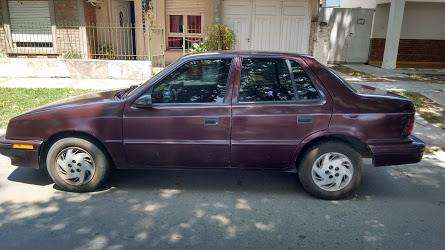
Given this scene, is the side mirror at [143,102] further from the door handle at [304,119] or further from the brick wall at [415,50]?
the brick wall at [415,50]

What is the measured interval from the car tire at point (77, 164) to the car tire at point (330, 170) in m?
2.23

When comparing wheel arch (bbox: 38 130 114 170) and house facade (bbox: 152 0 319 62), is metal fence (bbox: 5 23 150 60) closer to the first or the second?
house facade (bbox: 152 0 319 62)

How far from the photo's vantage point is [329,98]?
163 inches

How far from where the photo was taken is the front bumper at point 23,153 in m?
4.26

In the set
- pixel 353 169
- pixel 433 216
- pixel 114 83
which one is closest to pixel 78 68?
pixel 114 83

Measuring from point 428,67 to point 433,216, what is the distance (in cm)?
1461

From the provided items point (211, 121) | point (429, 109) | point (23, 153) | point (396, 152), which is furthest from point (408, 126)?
point (429, 109)

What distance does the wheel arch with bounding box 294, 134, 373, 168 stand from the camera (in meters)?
4.16

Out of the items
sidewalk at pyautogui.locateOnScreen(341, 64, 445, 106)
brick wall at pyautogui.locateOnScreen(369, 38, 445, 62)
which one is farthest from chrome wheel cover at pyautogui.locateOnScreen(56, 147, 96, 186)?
brick wall at pyautogui.locateOnScreen(369, 38, 445, 62)

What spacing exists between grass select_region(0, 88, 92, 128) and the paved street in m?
3.05

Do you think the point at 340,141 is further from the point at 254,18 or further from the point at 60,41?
the point at 60,41

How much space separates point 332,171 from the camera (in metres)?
4.21

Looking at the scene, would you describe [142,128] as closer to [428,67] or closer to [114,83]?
[114,83]

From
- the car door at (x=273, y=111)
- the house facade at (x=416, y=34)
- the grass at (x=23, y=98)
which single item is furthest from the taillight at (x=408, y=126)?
the house facade at (x=416, y=34)
